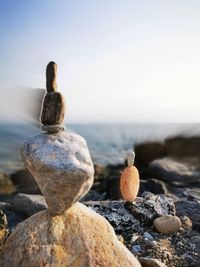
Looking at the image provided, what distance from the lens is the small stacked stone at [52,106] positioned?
422 centimetres

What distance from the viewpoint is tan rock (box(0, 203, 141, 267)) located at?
4.12 metres

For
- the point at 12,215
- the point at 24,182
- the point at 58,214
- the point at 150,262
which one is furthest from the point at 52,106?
the point at 24,182

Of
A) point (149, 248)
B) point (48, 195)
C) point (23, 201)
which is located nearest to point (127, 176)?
point (149, 248)

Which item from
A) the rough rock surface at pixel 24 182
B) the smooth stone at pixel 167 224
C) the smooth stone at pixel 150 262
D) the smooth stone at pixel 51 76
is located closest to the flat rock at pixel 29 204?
the rough rock surface at pixel 24 182

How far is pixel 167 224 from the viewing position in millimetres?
7082

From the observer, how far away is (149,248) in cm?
635

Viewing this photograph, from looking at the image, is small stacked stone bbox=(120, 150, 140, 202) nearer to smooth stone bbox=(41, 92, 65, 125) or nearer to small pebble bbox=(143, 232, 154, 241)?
small pebble bbox=(143, 232, 154, 241)

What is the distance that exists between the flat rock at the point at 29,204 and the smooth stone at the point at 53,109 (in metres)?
6.59

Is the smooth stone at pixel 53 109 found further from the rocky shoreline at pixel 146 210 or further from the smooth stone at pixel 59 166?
the rocky shoreline at pixel 146 210

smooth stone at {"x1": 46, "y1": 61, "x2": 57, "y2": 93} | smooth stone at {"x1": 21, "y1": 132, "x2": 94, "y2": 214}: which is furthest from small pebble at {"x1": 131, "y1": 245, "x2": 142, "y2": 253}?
smooth stone at {"x1": 46, "y1": 61, "x2": 57, "y2": 93}

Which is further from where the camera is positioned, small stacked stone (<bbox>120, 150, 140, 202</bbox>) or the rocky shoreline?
small stacked stone (<bbox>120, 150, 140, 202</bbox>)

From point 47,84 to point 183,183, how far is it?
1246cm

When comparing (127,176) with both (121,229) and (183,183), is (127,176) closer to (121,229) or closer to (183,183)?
(121,229)

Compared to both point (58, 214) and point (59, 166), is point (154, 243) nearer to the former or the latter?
point (58, 214)
